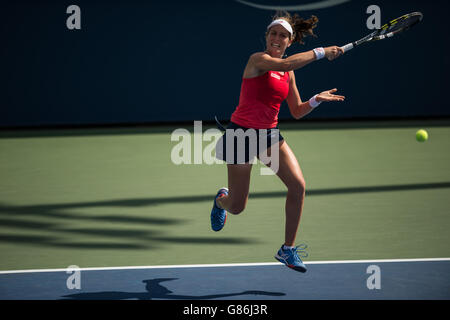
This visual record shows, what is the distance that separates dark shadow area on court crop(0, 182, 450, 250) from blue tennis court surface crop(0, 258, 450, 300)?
0.79 m

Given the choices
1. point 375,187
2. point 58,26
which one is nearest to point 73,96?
point 58,26

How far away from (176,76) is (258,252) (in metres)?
8.62

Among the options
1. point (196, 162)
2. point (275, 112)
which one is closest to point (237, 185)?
point (275, 112)

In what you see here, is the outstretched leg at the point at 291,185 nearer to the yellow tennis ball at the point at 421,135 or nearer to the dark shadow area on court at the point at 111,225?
the dark shadow area on court at the point at 111,225

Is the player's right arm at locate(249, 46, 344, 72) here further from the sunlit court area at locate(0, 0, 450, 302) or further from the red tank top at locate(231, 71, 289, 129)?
the sunlit court area at locate(0, 0, 450, 302)

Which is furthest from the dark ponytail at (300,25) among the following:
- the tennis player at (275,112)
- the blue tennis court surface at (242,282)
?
the blue tennis court surface at (242,282)

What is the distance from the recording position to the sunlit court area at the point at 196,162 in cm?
508

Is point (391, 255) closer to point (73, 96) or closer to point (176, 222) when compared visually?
point (176, 222)

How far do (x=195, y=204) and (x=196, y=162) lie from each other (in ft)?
9.02

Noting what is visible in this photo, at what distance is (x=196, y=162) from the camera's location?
10156 mm

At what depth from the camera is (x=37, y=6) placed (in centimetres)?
1343

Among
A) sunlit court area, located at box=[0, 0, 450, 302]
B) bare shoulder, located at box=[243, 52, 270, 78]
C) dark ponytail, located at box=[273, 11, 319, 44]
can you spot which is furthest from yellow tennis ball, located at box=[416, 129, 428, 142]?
bare shoulder, located at box=[243, 52, 270, 78]

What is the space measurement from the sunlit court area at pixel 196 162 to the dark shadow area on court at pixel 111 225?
0.03m

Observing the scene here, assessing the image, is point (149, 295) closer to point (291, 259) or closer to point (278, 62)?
point (291, 259)
